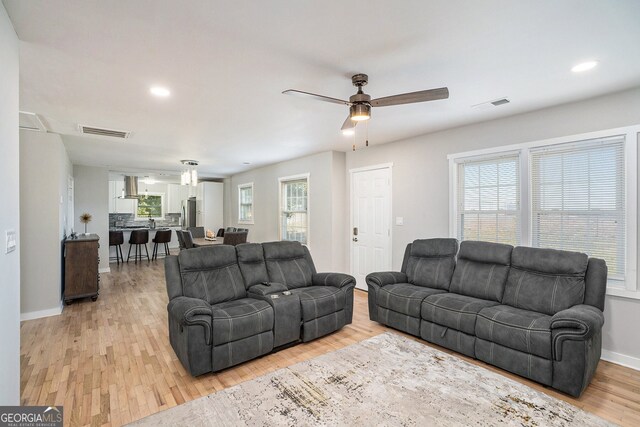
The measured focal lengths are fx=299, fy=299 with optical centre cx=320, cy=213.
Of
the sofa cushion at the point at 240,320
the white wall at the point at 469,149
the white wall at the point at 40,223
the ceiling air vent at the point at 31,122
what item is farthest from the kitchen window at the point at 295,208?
the ceiling air vent at the point at 31,122

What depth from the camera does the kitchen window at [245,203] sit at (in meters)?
8.14

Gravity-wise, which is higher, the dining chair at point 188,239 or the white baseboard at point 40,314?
the dining chair at point 188,239

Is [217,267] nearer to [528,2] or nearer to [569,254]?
[528,2]

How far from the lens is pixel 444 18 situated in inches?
69.4

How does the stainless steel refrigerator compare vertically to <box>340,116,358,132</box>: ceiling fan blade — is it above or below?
below

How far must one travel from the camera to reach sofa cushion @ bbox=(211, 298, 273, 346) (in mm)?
2620

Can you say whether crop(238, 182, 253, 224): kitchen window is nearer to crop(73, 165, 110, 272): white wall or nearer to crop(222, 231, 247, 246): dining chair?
crop(222, 231, 247, 246): dining chair

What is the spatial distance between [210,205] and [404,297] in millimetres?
7370

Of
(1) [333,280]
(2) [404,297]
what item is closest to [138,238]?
(1) [333,280]

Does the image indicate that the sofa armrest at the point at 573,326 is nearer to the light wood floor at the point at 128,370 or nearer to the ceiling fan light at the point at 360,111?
the light wood floor at the point at 128,370

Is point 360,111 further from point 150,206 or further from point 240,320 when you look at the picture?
point 150,206

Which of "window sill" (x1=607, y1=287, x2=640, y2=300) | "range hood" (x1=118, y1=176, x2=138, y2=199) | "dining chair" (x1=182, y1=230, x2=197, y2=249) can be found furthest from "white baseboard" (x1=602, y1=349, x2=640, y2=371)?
"range hood" (x1=118, y1=176, x2=138, y2=199)

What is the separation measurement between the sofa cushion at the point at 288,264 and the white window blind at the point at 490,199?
2.15 metres

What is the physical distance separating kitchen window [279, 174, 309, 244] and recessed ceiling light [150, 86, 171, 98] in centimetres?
344
